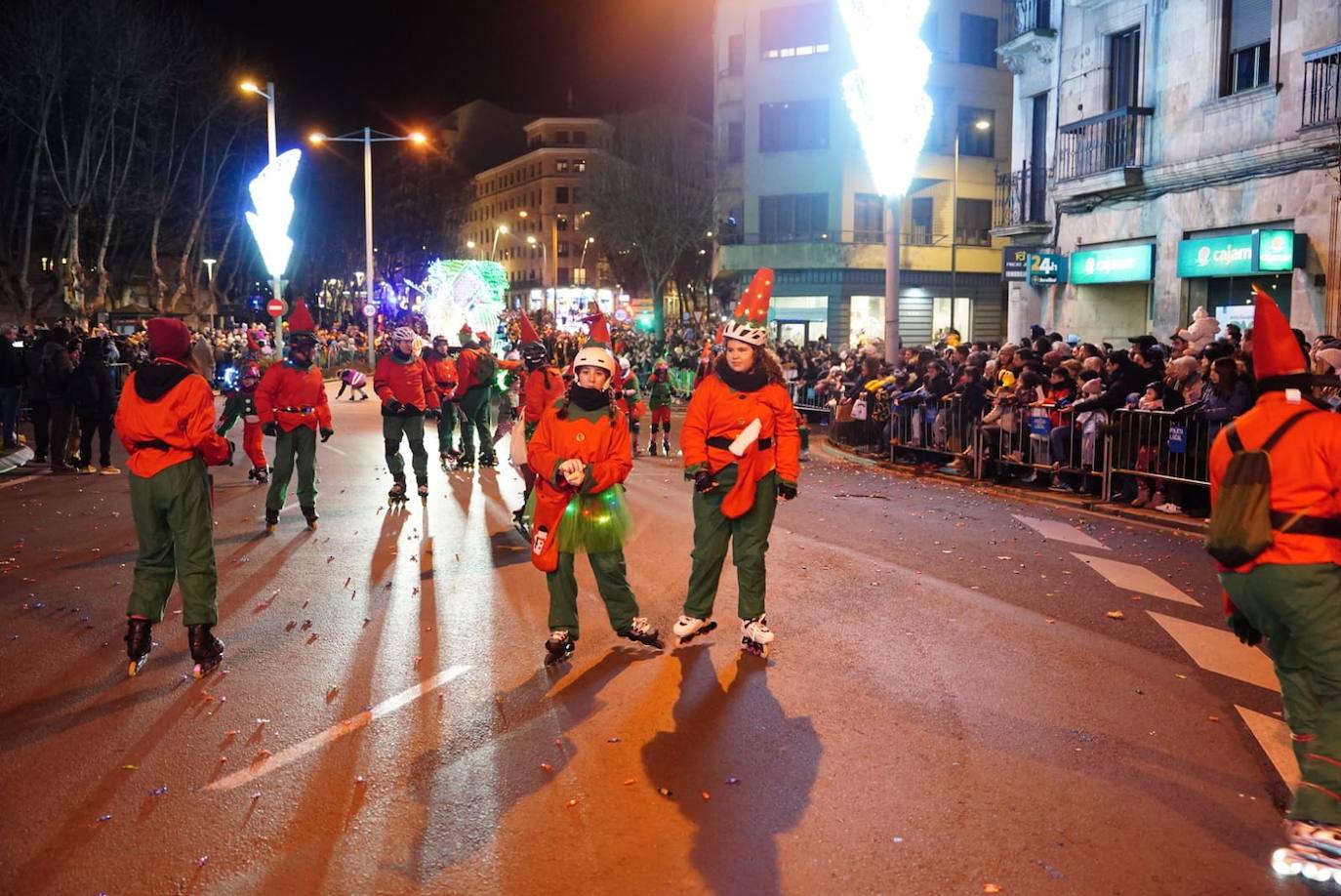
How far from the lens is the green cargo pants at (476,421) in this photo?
1554 cm

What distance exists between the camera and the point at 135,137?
38812 millimetres

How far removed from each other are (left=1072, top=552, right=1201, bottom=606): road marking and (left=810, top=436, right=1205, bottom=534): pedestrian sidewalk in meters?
1.98

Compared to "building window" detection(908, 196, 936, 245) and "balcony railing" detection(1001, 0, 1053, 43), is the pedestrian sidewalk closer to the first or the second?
"balcony railing" detection(1001, 0, 1053, 43)

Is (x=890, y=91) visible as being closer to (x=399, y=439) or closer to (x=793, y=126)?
(x=399, y=439)

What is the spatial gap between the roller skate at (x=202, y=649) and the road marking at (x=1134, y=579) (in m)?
6.11

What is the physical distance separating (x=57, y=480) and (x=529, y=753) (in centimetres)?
1220

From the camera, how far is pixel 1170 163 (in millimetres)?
20609

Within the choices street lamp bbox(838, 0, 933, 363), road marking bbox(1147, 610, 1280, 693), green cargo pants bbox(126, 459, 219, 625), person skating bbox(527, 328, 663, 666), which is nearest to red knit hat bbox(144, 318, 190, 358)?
green cargo pants bbox(126, 459, 219, 625)

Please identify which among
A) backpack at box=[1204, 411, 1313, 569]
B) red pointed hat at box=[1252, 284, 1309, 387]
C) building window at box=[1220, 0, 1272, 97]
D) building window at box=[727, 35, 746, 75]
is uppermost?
building window at box=[727, 35, 746, 75]

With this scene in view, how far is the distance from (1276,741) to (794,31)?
154 ft

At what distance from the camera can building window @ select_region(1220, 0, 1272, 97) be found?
1862 cm

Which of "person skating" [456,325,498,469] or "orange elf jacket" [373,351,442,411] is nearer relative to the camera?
"orange elf jacket" [373,351,442,411]

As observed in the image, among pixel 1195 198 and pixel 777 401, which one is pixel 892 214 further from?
pixel 777 401

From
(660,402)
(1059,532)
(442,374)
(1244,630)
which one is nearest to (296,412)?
(442,374)
